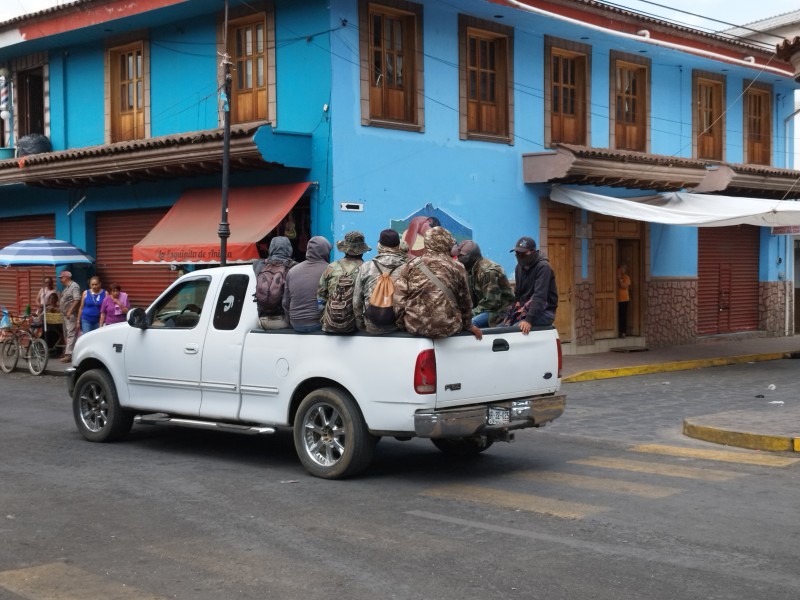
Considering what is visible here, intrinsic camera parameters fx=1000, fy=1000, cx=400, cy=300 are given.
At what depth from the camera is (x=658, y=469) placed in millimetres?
8969

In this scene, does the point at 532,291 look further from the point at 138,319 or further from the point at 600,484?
the point at 138,319

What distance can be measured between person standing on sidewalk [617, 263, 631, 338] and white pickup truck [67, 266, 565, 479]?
1337 centimetres

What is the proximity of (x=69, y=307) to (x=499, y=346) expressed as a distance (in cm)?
1396

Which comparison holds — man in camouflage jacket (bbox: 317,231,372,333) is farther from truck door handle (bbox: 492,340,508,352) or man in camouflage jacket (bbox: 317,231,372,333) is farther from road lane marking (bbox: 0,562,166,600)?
road lane marking (bbox: 0,562,166,600)

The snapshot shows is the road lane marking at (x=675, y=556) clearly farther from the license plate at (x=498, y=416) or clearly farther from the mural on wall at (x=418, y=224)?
the mural on wall at (x=418, y=224)

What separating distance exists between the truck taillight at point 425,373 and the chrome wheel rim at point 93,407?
13.6 ft

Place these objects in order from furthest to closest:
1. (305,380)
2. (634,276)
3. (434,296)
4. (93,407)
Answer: (634,276) < (93,407) < (305,380) < (434,296)

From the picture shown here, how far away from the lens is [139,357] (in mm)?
10055

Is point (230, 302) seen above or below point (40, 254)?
below

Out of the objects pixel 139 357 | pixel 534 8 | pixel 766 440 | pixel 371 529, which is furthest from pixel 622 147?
pixel 371 529

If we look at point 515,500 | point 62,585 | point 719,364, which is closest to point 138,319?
point 515,500

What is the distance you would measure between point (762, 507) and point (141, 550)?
4.42 m

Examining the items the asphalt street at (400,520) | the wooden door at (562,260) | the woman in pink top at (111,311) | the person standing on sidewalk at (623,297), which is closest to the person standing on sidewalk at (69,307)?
the woman in pink top at (111,311)

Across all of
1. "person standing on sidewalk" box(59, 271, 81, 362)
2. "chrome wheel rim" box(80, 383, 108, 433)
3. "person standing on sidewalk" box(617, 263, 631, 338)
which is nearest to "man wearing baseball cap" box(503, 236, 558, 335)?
"chrome wheel rim" box(80, 383, 108, 433)
